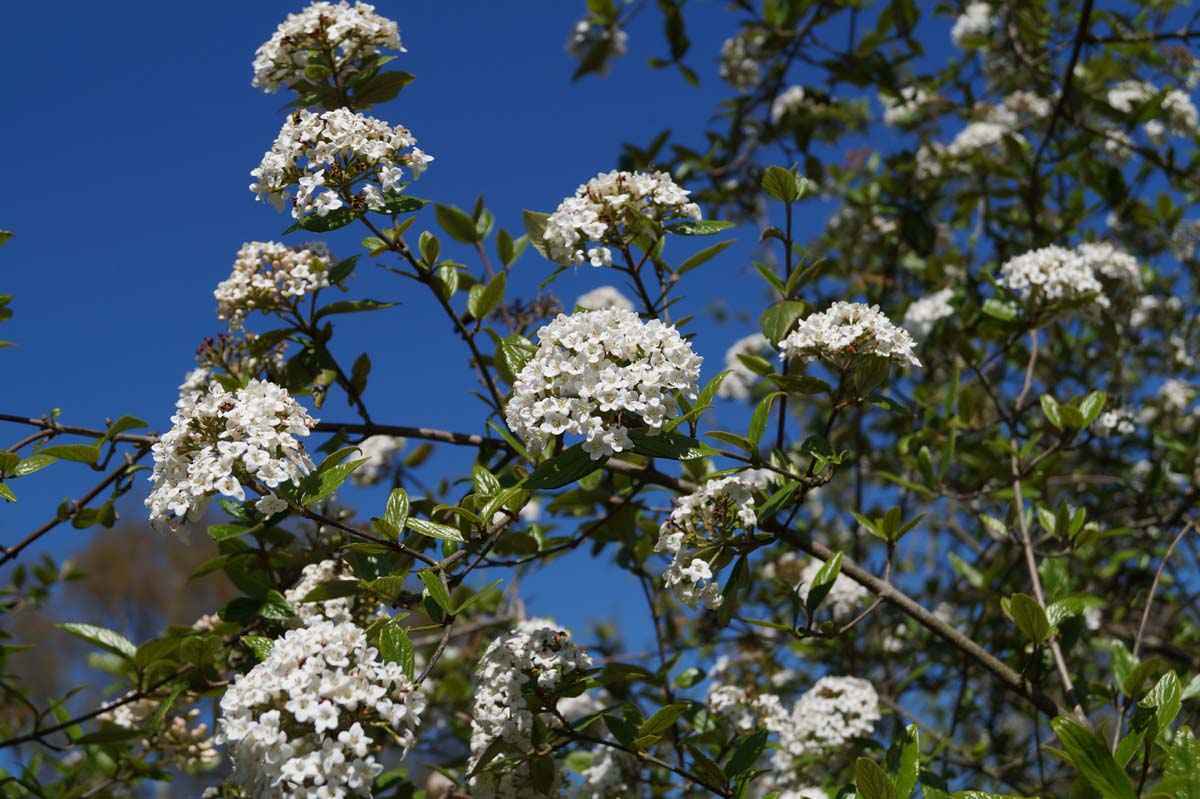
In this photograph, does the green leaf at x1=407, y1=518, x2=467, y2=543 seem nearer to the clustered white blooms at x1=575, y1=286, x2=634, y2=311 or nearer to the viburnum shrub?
the viburnum shrub

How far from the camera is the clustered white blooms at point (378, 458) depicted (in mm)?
4759

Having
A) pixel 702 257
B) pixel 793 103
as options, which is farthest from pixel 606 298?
pixel 702 257

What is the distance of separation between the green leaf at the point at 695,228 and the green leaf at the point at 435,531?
3.41 ft

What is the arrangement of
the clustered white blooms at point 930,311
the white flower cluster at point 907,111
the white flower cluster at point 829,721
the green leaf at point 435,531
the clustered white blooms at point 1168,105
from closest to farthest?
the green leaf at point 435,531
the white flower cluster at point 829,721
the clustered white blooms at point 930,311
the clustered white blooms at point 1168,105
the white flower cluster at point 907,111

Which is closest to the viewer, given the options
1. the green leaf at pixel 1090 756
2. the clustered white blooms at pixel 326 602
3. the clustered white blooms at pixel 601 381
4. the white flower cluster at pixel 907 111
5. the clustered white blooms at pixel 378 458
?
the green leaf at pixel 1090 756

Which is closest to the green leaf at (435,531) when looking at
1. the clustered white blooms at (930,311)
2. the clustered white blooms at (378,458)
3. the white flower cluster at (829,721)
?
the white flower cluster at (829,721)

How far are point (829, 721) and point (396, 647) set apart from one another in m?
2.16

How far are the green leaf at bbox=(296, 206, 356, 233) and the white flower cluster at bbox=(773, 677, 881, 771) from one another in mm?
2394

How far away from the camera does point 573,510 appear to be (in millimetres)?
3320

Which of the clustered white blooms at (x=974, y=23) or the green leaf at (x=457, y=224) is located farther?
the clustered white blooms at (x=974, y=23)

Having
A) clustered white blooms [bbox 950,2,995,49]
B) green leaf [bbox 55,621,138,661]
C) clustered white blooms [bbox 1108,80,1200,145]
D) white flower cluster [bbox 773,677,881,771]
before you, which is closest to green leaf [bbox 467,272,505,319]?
green leaf [bbox 55,621,138,661]

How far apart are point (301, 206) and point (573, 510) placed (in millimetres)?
1440

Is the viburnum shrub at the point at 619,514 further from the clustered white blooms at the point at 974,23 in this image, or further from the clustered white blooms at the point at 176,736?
the clustered white blooms at the point at 974,23

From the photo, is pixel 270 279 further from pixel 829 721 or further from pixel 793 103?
pixel 793 103
